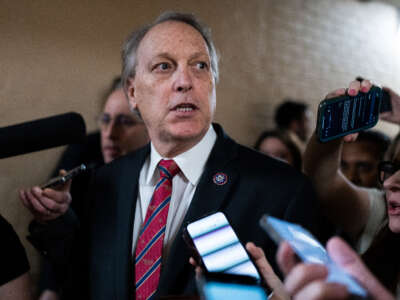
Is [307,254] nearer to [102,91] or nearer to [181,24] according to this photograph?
[181,24]

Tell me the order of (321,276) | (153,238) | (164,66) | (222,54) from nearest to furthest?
(321,276)
(153,238)
(164,66)
(222,54)

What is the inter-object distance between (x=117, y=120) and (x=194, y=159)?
594 millimetres

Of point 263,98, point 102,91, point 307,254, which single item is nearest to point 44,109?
point 102,91

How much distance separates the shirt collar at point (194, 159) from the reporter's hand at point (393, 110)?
422 mm

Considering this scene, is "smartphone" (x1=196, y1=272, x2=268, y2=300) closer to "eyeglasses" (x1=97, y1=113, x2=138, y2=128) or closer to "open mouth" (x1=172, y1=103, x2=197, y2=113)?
"open mouth" (x1=172, y1=103, x2=197, y2=113)

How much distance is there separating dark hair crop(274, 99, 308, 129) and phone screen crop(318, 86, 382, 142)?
1405 mm

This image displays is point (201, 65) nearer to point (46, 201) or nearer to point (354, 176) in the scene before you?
point (46, 201)

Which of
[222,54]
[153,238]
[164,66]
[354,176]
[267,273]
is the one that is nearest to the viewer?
[267,273]

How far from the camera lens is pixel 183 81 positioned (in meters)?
0.99

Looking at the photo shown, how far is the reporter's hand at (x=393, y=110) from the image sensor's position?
976mm

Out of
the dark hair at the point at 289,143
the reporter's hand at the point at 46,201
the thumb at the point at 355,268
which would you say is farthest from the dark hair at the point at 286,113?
the thumb at the point at 355,268

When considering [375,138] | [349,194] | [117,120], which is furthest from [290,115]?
[349,194]

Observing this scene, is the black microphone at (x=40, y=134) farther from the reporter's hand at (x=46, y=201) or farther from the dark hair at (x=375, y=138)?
the dark hair at (x=375, y=138)

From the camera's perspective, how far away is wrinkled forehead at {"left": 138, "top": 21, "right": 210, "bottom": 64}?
3.39ft
